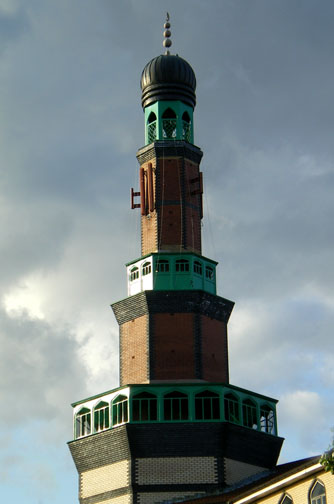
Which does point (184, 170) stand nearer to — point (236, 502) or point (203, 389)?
point (203, 389)

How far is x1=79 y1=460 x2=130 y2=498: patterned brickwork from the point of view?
6962 cm

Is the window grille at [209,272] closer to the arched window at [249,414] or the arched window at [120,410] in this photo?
the arched window at [249,414]

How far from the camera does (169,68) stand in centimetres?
8250

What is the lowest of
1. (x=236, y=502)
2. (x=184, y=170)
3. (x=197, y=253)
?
(x=236, y=502)

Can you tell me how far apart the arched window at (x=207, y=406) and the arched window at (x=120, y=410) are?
4.52 metres

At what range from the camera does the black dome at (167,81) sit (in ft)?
270

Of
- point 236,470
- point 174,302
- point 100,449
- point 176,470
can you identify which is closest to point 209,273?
point 174,302

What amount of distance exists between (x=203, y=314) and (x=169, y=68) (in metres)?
19.5

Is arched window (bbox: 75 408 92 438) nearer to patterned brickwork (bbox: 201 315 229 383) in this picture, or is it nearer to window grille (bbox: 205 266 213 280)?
patterned brickwork (bbox: 201 315 229 383)

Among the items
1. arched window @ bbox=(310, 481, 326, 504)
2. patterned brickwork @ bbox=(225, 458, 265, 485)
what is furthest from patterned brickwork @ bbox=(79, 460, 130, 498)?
arched window @ bbox=(310, 481, 326, 504)

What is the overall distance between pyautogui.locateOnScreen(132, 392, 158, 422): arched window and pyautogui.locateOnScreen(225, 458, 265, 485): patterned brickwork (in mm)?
5504

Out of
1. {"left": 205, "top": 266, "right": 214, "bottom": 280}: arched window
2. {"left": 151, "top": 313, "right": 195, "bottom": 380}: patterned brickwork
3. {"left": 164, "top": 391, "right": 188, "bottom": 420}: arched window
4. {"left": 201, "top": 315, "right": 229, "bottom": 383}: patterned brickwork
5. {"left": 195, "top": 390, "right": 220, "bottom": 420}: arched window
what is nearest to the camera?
{"left": 164, "top": 391, "right": 188, "bottom": 420}: arched window

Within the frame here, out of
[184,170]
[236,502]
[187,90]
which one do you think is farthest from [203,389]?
[187,90]

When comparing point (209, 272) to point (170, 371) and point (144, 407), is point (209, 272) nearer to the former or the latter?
point (170, 371)
